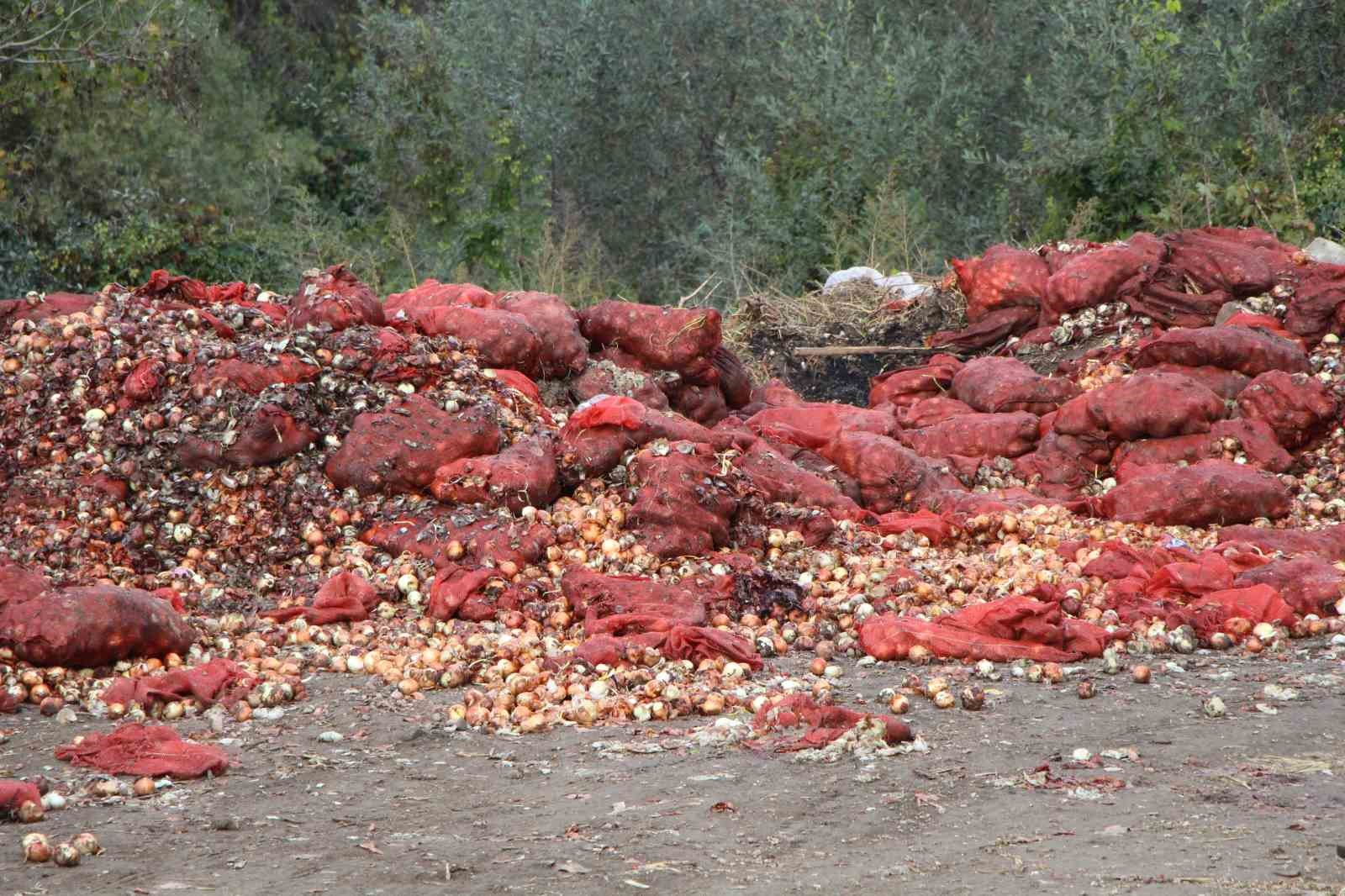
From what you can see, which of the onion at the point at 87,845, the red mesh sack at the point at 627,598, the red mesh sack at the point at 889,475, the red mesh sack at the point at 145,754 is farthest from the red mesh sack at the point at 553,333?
Answer: the onion at the point at 87,845

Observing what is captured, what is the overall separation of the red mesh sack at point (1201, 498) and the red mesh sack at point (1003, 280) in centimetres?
343

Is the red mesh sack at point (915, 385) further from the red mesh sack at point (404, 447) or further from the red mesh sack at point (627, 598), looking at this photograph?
the red mesh sack at point (627, 598)

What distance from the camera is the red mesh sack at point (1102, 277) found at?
29.8 feet

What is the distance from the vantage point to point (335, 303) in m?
6.65

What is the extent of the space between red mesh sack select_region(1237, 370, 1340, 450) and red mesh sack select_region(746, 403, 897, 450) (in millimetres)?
1830

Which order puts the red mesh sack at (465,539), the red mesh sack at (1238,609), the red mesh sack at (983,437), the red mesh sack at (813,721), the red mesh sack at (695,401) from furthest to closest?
1. the red mesh sack at (695,401)
2. the red mesh sack at (983,437)
3. the red mesh sack at (465,539)
4. the red mesh sack at (1238,609)
5. the red mesh sack at (813,721)

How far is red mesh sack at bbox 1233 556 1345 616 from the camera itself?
4.93 m

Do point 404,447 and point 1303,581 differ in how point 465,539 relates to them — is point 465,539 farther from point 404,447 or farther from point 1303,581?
point 1303,581

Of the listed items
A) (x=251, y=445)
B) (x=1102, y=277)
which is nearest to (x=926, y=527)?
(x=251, y=445)

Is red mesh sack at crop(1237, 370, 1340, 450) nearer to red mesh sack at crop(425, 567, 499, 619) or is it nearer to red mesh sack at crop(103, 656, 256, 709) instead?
red mesh sack at crop(425, 567, 499, 619)

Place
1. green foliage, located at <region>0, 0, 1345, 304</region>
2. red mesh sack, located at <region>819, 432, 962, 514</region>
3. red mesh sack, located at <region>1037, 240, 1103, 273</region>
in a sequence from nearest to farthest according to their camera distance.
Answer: red mesh sack, located at <region>819, 432, 962, 514</region> < red mesh sack, located at <region>1037, 240, 1103, 273</region> < green foliage, located at <region>0, 0, 1345, 304</region>

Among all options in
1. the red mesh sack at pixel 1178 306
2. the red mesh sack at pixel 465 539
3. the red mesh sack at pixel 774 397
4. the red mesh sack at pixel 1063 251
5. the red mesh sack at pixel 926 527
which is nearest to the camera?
the red mesh sack at pixel 465 539

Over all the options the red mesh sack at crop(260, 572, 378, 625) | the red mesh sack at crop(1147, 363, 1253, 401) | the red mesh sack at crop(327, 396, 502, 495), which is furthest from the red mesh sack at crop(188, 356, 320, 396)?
the red mesh sack at crop(1147, 363, 1253, 401)

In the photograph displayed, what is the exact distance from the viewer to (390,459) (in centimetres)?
596
